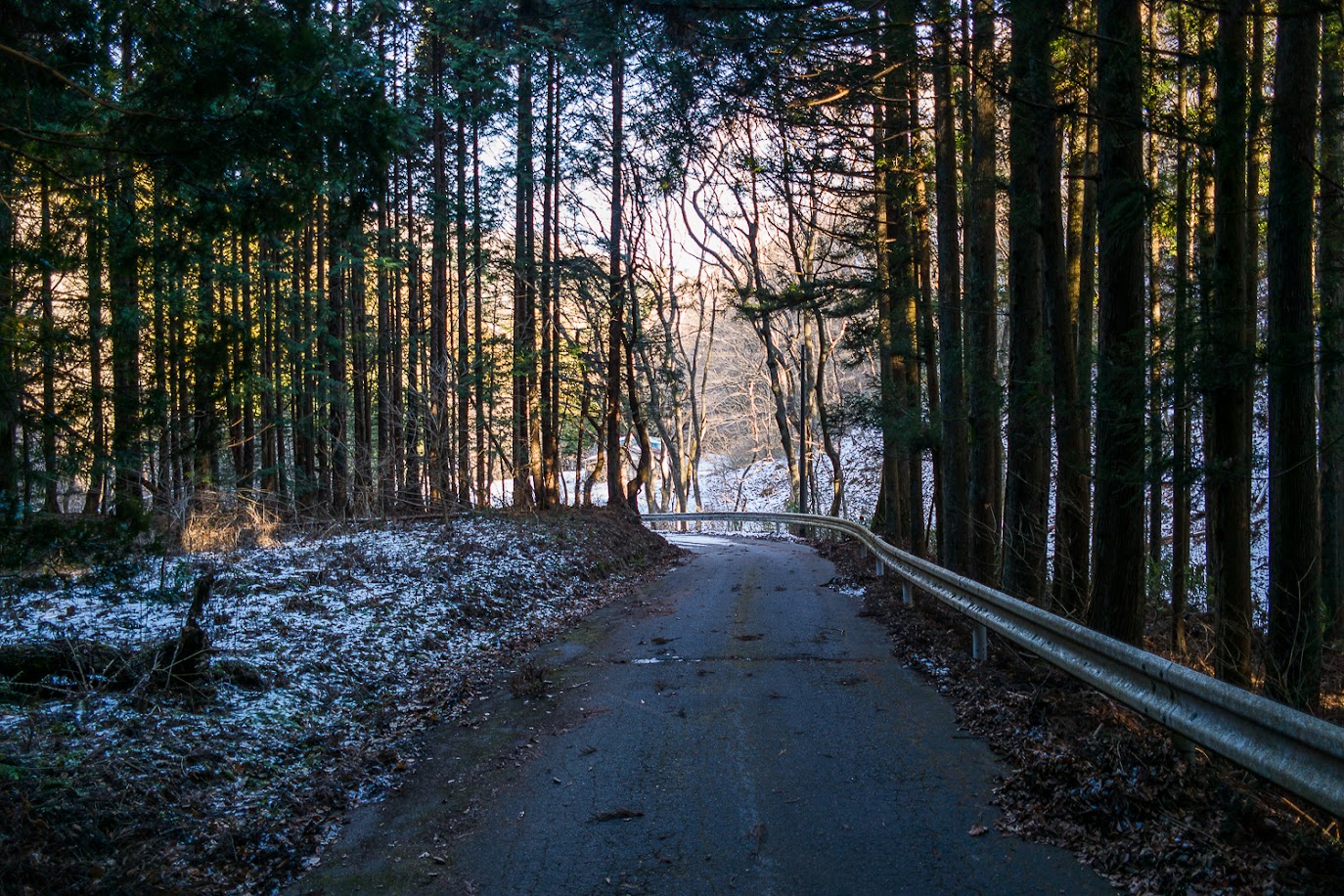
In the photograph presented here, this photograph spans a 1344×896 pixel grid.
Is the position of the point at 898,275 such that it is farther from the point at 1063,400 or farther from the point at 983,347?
the point at 1063,400

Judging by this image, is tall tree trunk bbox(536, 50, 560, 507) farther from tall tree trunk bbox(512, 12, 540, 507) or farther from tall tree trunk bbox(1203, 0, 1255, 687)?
tall tree trunk bbox(1203, 0, 1255, 687)

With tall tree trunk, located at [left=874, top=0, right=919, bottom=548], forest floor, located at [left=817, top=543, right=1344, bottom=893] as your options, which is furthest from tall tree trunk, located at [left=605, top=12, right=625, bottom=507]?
forest floor, located at [left=817, top=543, right=1344, bottom=893]

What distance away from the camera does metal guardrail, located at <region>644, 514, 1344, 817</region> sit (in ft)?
10.1

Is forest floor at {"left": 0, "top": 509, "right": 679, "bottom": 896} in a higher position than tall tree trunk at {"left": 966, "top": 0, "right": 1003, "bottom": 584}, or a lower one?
lower

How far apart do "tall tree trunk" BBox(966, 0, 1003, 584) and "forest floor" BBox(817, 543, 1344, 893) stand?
5382 millimetres

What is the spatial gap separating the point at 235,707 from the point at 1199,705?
580 centimetres

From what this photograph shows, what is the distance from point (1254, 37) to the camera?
1100cm

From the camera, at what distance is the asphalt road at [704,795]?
3846mm

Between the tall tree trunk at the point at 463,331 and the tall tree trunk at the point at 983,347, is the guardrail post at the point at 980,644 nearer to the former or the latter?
the tall tree trunk at the point at 983,347

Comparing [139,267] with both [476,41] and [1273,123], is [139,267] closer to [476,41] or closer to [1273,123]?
[1273,123]

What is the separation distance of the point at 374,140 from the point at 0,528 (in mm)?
3158

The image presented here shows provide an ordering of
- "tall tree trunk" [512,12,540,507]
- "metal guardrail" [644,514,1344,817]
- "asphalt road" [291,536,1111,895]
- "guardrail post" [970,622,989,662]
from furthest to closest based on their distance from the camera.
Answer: "tall tree trunk" [512,12,540,507] → "guardrail post" [970,622,989,662] → "asphalt road" [291,536,1111,895] → "metal guardrail" [644,514,1344,817]

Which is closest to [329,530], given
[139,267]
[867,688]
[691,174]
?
[139,267]

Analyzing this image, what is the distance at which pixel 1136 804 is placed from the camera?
4.09 m
